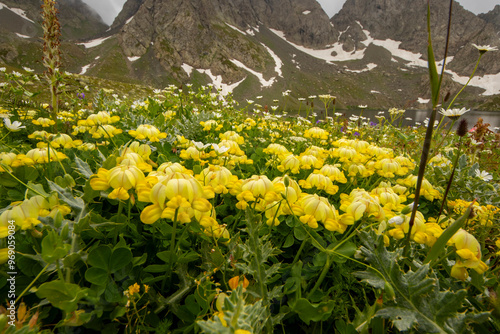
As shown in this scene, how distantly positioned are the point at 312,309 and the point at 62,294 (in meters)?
1.00

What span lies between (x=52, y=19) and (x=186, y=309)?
3960 millimetres

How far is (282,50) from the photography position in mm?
161125

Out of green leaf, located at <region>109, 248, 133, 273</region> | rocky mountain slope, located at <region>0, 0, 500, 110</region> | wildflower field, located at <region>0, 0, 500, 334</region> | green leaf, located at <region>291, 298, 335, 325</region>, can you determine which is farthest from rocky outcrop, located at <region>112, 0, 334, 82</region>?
green leaf, located at <region>291, 298, 335, 325</region>

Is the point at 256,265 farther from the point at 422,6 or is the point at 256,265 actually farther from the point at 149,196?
the point at 422,6

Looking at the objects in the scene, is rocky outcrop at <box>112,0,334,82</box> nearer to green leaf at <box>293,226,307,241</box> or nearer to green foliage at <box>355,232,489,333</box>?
green leaf at <box>293,226,307,241</box>

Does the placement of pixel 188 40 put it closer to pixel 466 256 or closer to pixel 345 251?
pixel 345 251

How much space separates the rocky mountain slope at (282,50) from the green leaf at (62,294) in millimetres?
94297

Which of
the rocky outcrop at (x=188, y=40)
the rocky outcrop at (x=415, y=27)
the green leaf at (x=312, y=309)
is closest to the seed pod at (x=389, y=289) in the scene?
the green leaf at (x=312, y=309)

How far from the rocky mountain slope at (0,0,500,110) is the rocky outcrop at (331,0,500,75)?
30.2 inches

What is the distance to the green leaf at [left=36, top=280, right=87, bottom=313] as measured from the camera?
821 millimetres

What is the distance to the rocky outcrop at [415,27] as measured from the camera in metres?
170

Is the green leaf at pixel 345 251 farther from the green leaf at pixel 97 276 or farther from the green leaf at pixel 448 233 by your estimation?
the green leaf at pixel 97 276

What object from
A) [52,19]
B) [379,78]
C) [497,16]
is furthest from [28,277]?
[497,16]

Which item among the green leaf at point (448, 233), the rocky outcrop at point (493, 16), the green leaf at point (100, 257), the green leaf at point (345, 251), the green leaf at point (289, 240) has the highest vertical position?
the rocky outcrop at point (493, 16)
